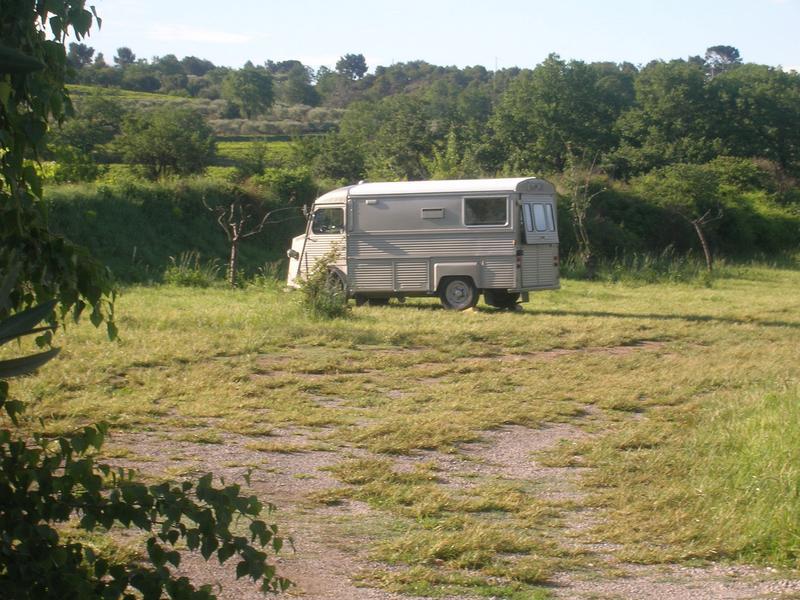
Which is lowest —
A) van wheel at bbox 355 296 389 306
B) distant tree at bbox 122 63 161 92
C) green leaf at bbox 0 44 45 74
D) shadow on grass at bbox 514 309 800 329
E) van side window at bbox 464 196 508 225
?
shadow on grass at bbox 514 309 800 329

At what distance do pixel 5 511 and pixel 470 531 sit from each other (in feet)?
10.3

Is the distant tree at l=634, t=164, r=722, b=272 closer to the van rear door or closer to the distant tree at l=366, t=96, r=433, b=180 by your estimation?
the distant tree at l=366, t=96, r=433, b=180

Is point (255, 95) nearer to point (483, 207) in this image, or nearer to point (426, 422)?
point (483, 207)

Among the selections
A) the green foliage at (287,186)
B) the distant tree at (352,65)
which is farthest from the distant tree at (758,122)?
the distant tree at (352,65)

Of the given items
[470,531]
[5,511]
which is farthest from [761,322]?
[5,511]

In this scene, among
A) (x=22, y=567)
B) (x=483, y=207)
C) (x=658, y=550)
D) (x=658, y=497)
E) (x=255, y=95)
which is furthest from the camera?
(x=255, y=95)

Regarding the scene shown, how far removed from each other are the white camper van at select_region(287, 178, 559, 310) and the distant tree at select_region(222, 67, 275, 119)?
5938 centimetres

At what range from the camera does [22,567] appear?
111 inches

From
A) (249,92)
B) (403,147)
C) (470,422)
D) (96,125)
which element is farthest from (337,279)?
(249,92)

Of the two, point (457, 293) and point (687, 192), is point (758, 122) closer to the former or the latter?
point (687, 192)

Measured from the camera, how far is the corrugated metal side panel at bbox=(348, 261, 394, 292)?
1762cm

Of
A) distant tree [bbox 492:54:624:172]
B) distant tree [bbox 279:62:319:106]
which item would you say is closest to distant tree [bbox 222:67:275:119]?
distant tree [bbox 279:62:319:106]

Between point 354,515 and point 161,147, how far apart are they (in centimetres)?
3018

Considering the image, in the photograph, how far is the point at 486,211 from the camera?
17.3 m
